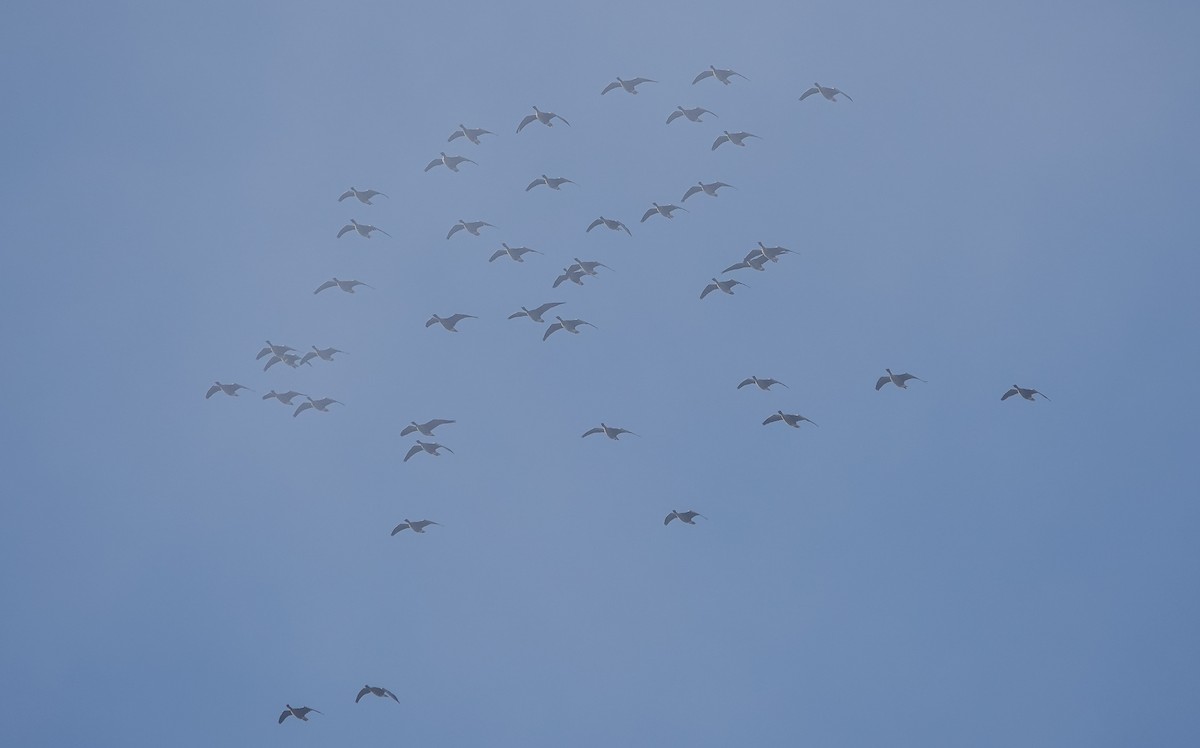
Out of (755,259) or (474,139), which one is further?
(474,139)

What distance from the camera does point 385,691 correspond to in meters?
46.6

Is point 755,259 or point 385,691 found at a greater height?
point 755,259

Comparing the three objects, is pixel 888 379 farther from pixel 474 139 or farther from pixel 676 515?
pixel 474 139

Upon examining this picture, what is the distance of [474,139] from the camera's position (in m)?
54.3

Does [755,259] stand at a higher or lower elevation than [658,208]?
lower

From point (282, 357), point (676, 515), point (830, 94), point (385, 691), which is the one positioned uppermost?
point (830, 94)

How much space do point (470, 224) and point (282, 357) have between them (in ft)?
29.4

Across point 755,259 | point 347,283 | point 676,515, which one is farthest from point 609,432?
point 347,283

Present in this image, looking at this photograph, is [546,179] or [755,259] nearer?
[755,259]

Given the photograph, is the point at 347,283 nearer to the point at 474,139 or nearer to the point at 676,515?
the point at 474,139

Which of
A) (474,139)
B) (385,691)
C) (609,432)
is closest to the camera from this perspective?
(385,691)

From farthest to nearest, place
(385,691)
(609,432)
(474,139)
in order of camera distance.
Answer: (474,139) < (609,432) < (385,691)

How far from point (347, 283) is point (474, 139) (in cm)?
785

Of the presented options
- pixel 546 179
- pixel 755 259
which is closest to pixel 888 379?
pixel 755 259
